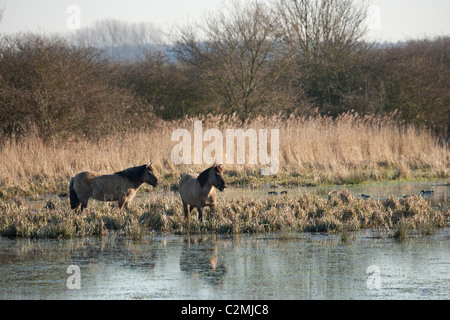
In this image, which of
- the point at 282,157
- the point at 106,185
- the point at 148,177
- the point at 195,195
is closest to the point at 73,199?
the point at 106,185

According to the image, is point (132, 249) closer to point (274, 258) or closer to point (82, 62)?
point (274, 258)

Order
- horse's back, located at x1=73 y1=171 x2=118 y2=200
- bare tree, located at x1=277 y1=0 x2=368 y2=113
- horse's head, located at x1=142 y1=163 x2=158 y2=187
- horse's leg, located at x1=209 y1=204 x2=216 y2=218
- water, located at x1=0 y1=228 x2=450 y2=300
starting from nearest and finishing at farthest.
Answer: water, located at x1=0 y1=228 x2=450 y2=300
horse's leg, located at x1=209 y1=204 x2=216 y2=218
horse's back, located at x1=73 y1=171 x2=118 y2=200
horse's head, located at x1=142 y1=163 x2=158 y2=187
bare tree, located at x1=277 y1=0 x2=368 y2=113

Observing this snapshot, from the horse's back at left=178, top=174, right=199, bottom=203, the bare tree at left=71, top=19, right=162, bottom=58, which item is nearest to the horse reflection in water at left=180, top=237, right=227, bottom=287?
the horse's back at left=178, top=174, right=199, bottom=203

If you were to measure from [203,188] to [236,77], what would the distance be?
59.2 feet

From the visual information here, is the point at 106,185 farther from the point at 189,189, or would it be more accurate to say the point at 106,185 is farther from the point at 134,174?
the point at 189,189

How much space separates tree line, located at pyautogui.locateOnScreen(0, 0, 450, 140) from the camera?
73.5 feet

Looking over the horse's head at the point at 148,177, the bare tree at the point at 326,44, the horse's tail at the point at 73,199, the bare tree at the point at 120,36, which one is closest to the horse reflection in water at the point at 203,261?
the horse's head at the point at 148,177

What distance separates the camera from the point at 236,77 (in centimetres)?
2878

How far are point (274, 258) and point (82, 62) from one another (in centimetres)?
1905

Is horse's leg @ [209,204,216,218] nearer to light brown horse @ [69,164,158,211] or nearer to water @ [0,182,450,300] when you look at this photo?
water @ [0,182,450,300]

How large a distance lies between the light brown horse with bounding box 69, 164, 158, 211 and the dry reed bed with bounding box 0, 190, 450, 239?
0.88 feet

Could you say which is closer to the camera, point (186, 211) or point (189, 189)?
point (189, 189)

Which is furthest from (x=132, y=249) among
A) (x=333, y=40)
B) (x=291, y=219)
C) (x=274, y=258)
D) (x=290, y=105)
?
(x=333, y=40)

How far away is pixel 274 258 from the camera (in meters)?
8.81
